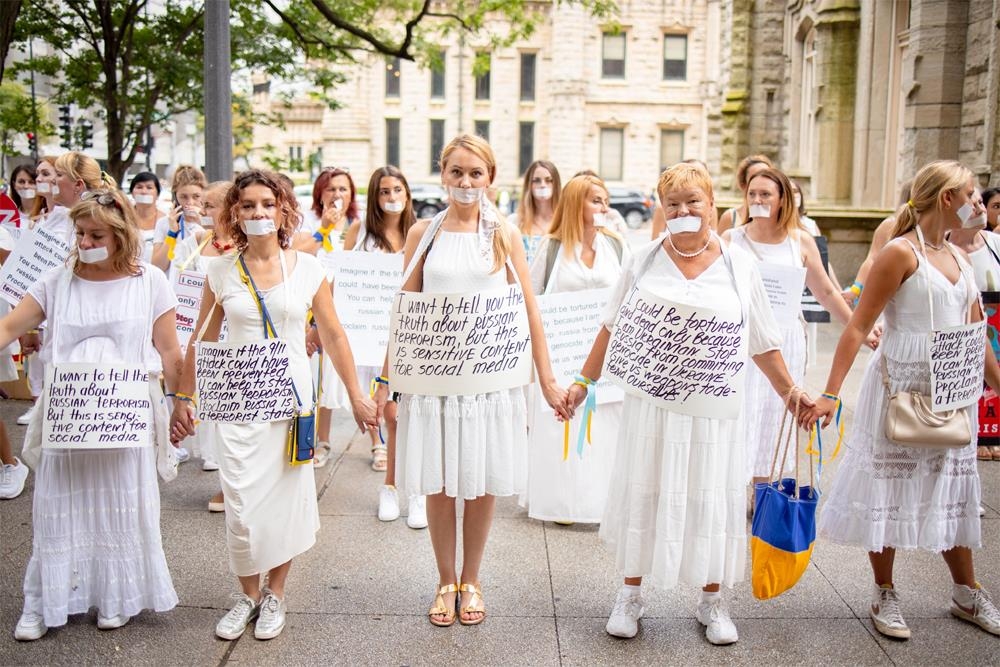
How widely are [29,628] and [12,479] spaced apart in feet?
7.64

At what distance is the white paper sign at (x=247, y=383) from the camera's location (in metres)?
4.11

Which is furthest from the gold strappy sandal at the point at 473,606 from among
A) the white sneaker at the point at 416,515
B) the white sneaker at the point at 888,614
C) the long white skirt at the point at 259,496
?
the white sneaker at the point at 888,614

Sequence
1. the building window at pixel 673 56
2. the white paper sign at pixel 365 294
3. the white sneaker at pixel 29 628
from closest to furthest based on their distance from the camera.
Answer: the white sneaker at pixel 29 628 < the white paper sign at pixel 365 294 < the building window at pixel 673 56

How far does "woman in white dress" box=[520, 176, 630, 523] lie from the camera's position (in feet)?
Result: 18.4

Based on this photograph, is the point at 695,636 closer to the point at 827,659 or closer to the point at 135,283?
the point at 827,659

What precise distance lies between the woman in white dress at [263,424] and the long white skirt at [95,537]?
0.31 metres

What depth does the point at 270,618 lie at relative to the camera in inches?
169

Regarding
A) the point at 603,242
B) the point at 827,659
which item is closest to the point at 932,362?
the point at 827,659

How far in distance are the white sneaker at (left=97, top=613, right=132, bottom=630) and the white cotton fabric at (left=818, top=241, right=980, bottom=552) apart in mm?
3270

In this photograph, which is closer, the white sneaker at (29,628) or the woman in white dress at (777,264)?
the white sneaker at (29,628)

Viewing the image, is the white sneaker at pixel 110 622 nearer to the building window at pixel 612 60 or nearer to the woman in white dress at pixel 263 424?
the woman in white dress at pixel 263 424

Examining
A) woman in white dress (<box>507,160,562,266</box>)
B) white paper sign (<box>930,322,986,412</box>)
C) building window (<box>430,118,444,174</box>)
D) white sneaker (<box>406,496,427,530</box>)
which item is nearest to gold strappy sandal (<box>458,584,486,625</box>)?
white sneaker (<box>406,496,427,530</box>)

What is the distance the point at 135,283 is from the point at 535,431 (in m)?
2.45

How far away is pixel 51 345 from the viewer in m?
4.21
